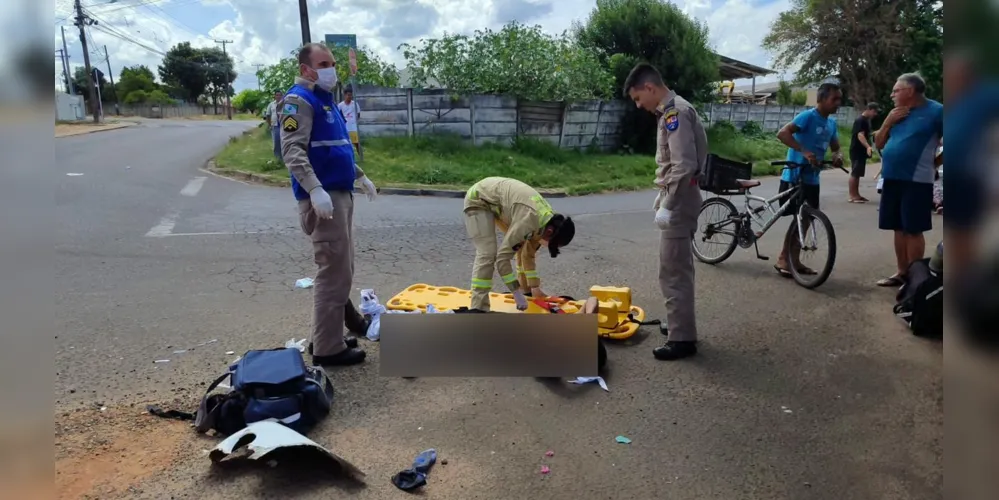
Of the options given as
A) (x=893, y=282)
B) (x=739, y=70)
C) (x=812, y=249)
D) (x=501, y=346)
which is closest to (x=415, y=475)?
(x=501, y=346)

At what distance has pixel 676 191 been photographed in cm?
423

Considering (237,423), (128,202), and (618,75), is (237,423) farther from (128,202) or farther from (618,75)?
(618,75)

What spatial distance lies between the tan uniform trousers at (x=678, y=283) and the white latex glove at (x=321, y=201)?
2203 millimetres

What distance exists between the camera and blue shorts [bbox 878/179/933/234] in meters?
5.41

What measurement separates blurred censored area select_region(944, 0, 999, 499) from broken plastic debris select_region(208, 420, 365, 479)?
241cm

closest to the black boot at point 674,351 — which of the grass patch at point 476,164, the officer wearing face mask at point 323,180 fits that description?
the officer wearing face mask at point 323,180

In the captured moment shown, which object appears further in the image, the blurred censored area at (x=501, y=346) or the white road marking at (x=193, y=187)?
the white road marking at (x=193, y=187)

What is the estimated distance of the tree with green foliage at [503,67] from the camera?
16.7 metres

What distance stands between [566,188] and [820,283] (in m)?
7.95

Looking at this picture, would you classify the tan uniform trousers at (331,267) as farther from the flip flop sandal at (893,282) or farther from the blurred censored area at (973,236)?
the flip flop sandal at (893,282)

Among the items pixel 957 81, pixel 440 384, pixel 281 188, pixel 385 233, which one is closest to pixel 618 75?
pixel 281 188

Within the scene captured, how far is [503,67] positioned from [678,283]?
530 inches

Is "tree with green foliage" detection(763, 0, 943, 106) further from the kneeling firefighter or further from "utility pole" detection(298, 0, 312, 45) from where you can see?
the kneeling firefighter

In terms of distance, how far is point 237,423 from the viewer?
10.7ft
